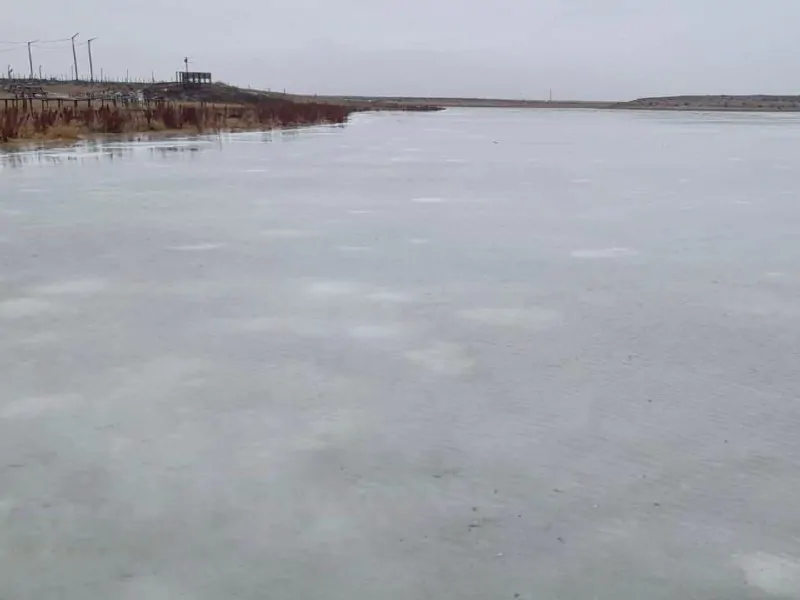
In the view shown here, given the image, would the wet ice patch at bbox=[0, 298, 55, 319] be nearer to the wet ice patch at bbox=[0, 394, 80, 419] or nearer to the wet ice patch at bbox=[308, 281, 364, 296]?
the wet ice patch at bbox=[0, 394, 80, 419]

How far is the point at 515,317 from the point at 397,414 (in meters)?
1.49

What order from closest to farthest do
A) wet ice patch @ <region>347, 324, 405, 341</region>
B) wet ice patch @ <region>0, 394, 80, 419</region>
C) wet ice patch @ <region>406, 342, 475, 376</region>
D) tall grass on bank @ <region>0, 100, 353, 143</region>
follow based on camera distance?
wet ice patch @ <region>0, 394, 80, 419</region>, wet ice patch @ <region>406, 342, 475, 376</region>, wet ice patch @ <region>347, 324, 405, 341</region>, tall grass on bank @ <region>0, 100, 353, 143</region>

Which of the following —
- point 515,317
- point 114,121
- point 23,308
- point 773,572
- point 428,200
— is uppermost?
point 114,121

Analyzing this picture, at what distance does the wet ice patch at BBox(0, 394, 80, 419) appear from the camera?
2811 millimetres

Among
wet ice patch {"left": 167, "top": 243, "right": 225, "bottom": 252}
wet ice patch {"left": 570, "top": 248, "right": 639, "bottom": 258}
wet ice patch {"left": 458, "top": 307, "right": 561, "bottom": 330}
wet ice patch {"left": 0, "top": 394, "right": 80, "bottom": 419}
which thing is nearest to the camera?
wet ice patch {"left": 0, "top": 394, "right": 80, "bottom": 419}

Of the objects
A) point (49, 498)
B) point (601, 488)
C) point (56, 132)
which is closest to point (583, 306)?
point (601, 488)

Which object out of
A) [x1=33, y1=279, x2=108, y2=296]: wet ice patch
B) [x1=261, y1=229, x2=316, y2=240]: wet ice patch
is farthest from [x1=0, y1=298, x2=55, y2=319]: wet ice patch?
[x1=261, y1=229, x2=316, y2=240]: wet ice patch

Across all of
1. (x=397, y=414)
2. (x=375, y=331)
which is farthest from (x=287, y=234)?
(x=397, y=414)

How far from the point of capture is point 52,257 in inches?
220

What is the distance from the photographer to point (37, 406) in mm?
2889

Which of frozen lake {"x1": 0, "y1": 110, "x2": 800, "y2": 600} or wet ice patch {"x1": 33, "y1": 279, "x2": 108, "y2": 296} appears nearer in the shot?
frozen lake {"x1": 0, "y1": 110, "x2": 800, "y2": 600}

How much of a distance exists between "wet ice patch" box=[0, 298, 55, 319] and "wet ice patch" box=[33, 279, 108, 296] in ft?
0.63

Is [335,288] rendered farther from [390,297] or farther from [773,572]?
[773,572]

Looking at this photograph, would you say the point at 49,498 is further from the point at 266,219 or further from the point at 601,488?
the point at 266,219
